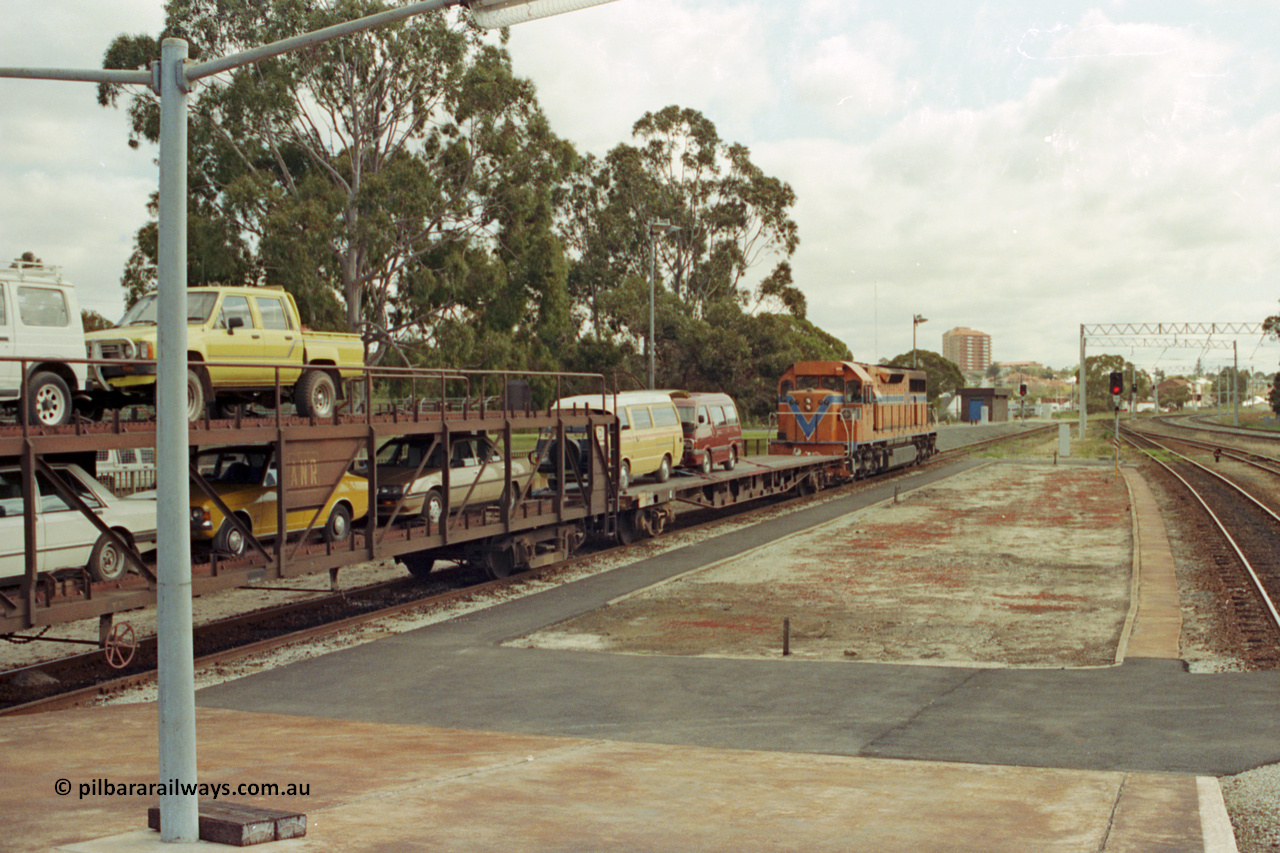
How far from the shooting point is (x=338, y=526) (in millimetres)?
14133

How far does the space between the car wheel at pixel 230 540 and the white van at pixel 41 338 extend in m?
2.17

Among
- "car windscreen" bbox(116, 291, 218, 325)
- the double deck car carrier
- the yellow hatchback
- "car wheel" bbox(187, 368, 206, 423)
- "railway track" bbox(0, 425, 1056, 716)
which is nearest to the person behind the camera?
the double deck car carrier

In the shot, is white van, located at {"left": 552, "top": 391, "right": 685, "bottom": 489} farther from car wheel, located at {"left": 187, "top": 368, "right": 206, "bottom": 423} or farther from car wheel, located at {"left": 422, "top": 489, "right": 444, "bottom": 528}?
car wheel, located at {"left": 187, "top": 368, "right": 206, "bottom": 423}

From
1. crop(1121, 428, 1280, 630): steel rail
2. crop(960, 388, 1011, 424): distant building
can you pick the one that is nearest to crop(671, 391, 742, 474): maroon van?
crop(1121, 428, 1280, 630): steel rail

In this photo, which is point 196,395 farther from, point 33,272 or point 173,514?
point 173,514

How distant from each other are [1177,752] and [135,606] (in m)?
9.54

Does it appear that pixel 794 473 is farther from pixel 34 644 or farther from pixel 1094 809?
pixel 1094 809

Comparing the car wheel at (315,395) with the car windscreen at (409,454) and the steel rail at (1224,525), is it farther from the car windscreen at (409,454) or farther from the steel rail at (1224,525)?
the steel rail at (1224,525)

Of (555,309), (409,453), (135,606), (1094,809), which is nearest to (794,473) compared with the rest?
(555,309)

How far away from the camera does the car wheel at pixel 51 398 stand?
10523mm

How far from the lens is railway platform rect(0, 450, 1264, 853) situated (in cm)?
635

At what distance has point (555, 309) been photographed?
41.8 m

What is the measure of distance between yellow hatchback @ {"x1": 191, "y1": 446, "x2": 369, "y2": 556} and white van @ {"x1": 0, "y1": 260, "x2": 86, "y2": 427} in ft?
5.68

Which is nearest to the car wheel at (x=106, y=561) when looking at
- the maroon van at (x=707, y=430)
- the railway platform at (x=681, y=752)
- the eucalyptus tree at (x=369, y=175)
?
the railway platform at (x=681, y=752)
